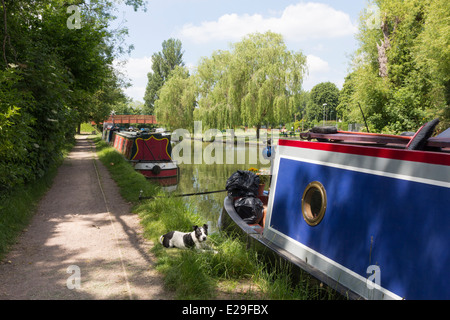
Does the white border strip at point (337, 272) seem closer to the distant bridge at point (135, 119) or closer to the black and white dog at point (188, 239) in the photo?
the black and white dog at point (188, 239)

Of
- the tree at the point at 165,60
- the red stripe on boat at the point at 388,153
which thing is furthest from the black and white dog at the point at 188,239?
the tree at the point at 165,60

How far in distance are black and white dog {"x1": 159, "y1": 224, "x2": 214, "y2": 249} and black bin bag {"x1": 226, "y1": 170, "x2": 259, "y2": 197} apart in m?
2.07

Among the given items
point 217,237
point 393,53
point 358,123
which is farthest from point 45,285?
point 358,123

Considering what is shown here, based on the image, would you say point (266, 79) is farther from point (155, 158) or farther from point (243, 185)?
point (243, 185)

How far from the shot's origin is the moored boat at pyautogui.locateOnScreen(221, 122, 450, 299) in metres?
2.48

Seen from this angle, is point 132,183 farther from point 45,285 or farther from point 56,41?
point 45,285

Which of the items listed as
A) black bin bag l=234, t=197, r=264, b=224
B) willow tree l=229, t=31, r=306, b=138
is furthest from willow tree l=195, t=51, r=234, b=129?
black bin bag l=234, t=197, r=264, b=224

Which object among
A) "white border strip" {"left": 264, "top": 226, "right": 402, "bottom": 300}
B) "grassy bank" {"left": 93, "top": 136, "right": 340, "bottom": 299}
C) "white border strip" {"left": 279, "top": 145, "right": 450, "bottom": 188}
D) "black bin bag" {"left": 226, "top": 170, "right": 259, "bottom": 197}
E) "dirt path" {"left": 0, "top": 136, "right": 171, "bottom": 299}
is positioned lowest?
"dirt path" {"left": 0, "top": 136, "right": 171, "bottom": 299}

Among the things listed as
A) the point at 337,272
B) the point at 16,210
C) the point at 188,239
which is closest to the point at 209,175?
the point at 16,210

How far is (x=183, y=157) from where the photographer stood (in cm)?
2464

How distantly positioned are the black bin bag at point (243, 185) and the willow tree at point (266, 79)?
19.7 meters

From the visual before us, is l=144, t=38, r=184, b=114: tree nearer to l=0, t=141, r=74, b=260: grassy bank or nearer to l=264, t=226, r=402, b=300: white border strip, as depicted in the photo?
l=0, t=141, r=74, b=260: grassy bank

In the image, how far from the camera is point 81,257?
190 inches
